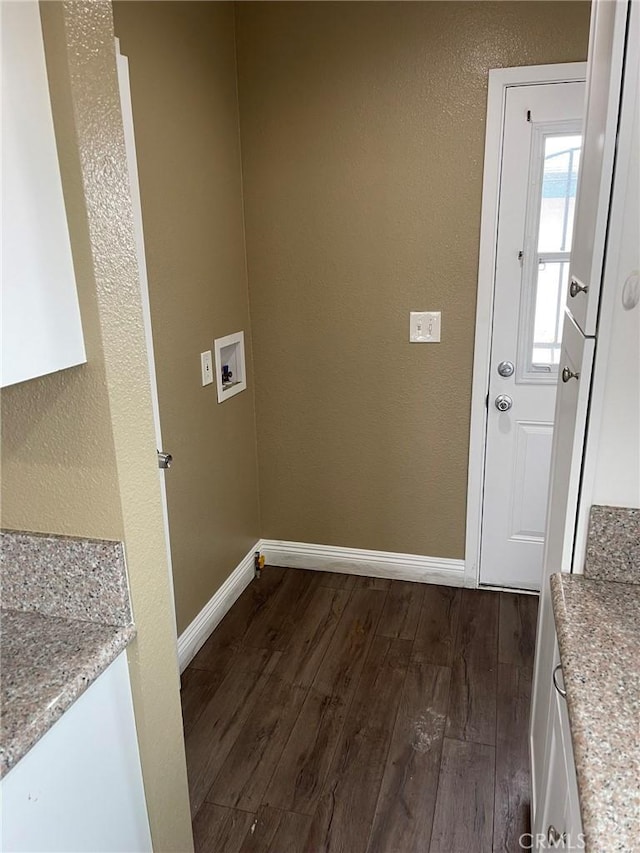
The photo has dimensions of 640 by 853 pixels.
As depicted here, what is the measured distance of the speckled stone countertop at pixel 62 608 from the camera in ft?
3.55

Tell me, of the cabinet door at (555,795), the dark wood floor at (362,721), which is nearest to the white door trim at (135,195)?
the dark wood floor at (362,721)

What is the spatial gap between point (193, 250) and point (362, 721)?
1786 mm

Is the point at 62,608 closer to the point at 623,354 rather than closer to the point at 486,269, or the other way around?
the point at 623,354

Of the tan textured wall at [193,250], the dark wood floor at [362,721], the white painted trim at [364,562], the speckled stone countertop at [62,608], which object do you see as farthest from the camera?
the white painted trim at [364,562]

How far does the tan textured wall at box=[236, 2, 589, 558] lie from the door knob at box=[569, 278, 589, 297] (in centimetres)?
112

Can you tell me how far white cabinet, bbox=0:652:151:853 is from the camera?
0.98 metres

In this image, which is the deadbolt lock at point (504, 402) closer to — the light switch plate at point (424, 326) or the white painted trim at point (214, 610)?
the light switch plate at point (424, 326)

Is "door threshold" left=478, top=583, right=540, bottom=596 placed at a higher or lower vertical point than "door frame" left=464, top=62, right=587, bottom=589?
lower

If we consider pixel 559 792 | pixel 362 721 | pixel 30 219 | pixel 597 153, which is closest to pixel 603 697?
pixel 559 792

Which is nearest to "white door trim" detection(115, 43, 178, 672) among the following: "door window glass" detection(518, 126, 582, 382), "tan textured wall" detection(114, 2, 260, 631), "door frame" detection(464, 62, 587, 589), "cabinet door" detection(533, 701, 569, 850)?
"tan textured wall" detection(114, 2, 260, 631)

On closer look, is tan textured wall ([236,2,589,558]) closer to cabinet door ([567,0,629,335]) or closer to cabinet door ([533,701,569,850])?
cabinet door ([567,0,629,335])

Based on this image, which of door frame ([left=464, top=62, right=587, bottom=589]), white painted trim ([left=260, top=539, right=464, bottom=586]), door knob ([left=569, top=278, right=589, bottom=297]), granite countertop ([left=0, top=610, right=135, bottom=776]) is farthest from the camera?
white painted trim ([left=260, top=539, right=464, bottom=586])

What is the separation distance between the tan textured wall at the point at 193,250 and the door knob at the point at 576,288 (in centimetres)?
130

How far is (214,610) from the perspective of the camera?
2729 millimetres
